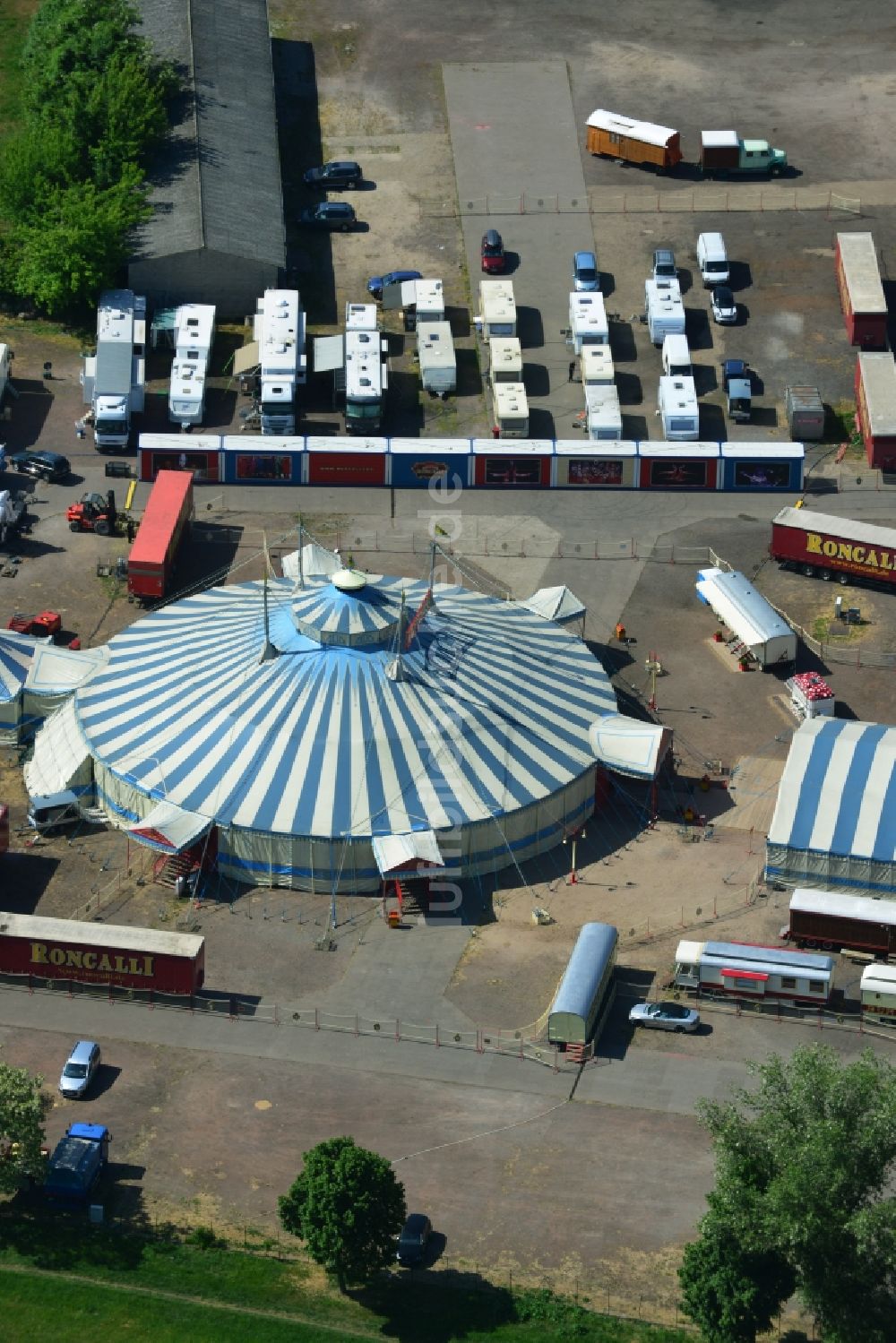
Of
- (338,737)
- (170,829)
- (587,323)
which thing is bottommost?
(170,829)

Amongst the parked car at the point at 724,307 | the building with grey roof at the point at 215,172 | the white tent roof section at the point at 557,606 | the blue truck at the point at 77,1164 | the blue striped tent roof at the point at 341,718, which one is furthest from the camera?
the parked car at the point at 724,307

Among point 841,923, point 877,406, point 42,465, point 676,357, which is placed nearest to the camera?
point 841,923

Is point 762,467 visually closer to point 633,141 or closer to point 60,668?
point 633,141

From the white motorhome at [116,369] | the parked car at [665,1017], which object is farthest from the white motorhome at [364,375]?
the parked car at [665,1017]

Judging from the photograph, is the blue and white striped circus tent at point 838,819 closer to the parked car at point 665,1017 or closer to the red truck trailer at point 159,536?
the parked car at point 665,1017

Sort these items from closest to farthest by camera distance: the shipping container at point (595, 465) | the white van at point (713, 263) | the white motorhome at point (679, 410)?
1. the shipping container at point (595, 465)
2. the white motorhome at point (679, 410)
3. the white van at point (713, 263)

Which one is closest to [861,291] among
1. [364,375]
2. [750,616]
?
[364,375]

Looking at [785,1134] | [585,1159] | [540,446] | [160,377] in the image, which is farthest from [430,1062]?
[160,377]
